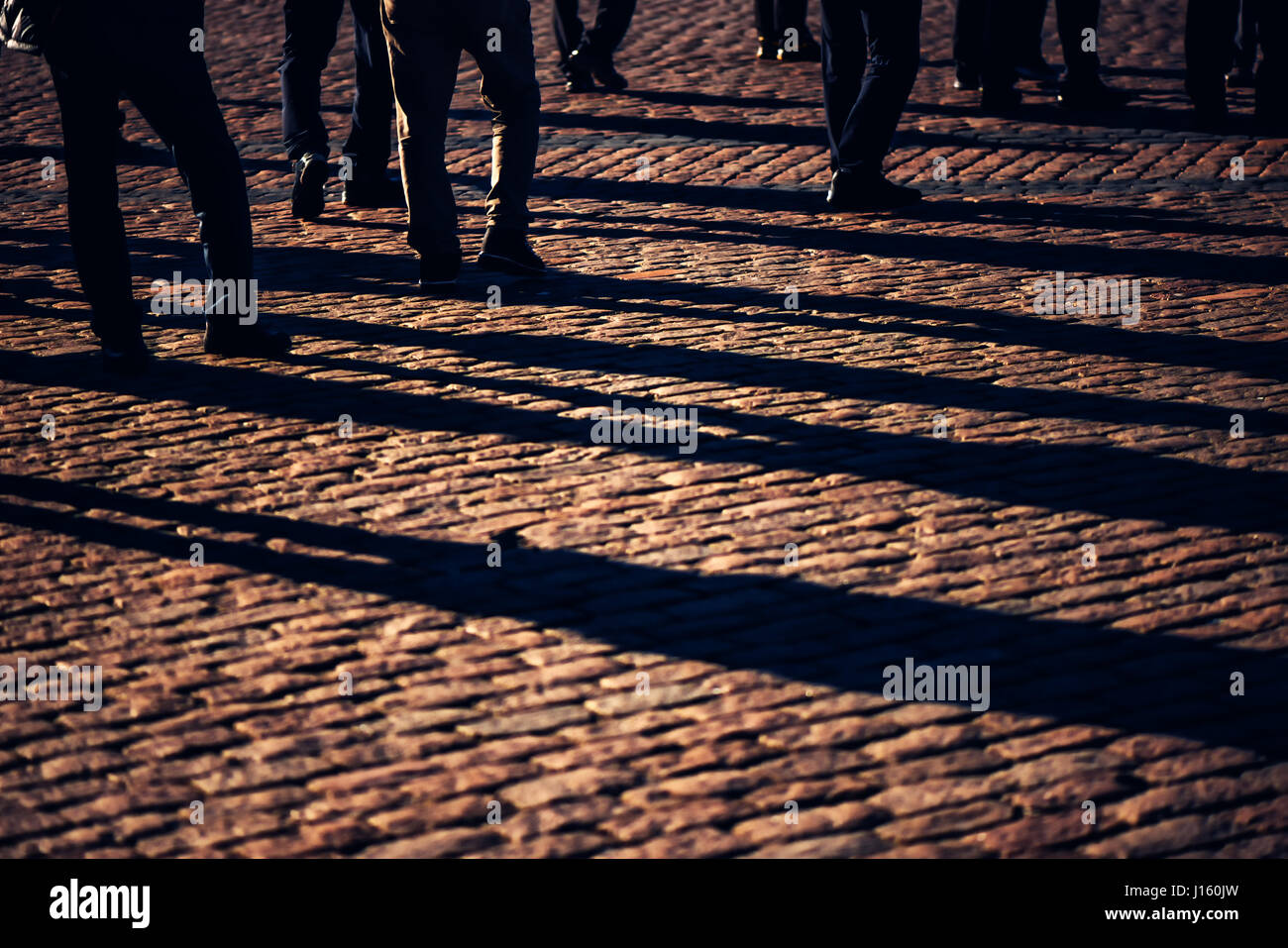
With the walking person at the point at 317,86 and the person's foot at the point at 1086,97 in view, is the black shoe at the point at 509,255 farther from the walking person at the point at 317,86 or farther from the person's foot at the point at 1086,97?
the person's foot at the point at 1086,97

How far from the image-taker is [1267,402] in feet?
18.2

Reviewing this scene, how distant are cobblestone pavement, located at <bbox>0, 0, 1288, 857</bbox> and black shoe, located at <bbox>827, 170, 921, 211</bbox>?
0.18 m

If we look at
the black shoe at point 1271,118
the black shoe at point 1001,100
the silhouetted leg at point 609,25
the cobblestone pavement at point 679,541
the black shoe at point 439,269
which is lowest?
the cobblestone pavement at point 679,541

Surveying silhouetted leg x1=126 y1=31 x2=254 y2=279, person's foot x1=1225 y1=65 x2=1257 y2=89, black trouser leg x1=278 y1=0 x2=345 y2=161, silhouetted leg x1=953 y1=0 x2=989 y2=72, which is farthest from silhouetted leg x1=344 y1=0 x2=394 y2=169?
person's foot x1=1225 y1=65 x2=1257 y2=89

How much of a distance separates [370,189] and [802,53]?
502 cm

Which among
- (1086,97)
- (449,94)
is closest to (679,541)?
(449,94)

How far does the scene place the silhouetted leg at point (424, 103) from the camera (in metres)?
6.74

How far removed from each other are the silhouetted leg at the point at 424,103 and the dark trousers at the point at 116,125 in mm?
999

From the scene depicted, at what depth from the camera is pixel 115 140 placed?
5.91 metres

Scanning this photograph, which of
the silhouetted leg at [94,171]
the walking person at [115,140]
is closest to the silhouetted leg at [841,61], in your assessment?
the walking person at [115,140]

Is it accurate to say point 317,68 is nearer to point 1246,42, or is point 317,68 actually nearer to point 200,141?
point 200,141

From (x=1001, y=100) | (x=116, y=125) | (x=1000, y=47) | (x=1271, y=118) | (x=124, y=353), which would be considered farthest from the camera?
(x=1001, y=100)

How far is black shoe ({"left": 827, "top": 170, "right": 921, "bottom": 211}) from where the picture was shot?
818 centimetres
